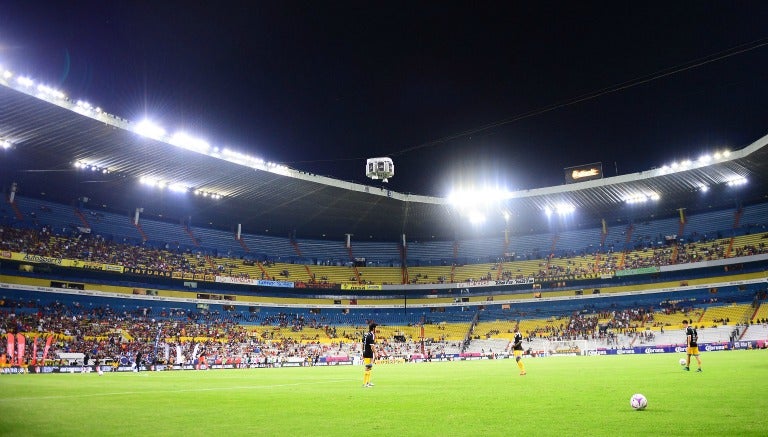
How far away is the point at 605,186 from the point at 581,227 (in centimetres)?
1581

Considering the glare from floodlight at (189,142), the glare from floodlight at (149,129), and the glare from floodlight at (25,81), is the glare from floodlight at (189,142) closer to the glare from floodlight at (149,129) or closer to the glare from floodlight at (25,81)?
the glare from floodlight at (149,129)

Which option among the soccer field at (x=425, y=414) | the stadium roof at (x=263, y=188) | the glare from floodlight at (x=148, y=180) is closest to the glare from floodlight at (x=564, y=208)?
the stadium roof at (x=263, y=188)

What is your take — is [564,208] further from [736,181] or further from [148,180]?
[148,180]

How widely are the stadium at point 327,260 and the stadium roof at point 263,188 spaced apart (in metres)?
0.29

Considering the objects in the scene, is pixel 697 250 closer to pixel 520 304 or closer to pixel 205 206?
pixel 520 304

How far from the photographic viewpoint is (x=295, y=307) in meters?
67.0

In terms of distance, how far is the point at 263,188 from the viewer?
55.0 metres

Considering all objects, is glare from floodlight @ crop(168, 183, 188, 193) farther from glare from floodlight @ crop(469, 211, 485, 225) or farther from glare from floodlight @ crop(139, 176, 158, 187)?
glare from floodlight @ crop(469, 211, 485, 225)

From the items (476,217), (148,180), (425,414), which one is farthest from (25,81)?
(476,217)

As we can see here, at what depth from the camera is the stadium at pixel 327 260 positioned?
→ 4244 centimetres

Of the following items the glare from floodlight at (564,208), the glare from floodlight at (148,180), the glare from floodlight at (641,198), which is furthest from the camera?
the glare from floodlight at (564,208)

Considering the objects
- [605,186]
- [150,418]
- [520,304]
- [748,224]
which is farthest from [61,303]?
[748,224]

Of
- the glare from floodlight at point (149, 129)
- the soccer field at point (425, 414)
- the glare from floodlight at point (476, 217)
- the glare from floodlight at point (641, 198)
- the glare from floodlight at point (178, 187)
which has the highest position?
the glare from floodlight at point (149, 129)

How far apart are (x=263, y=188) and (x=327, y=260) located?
2202cm
